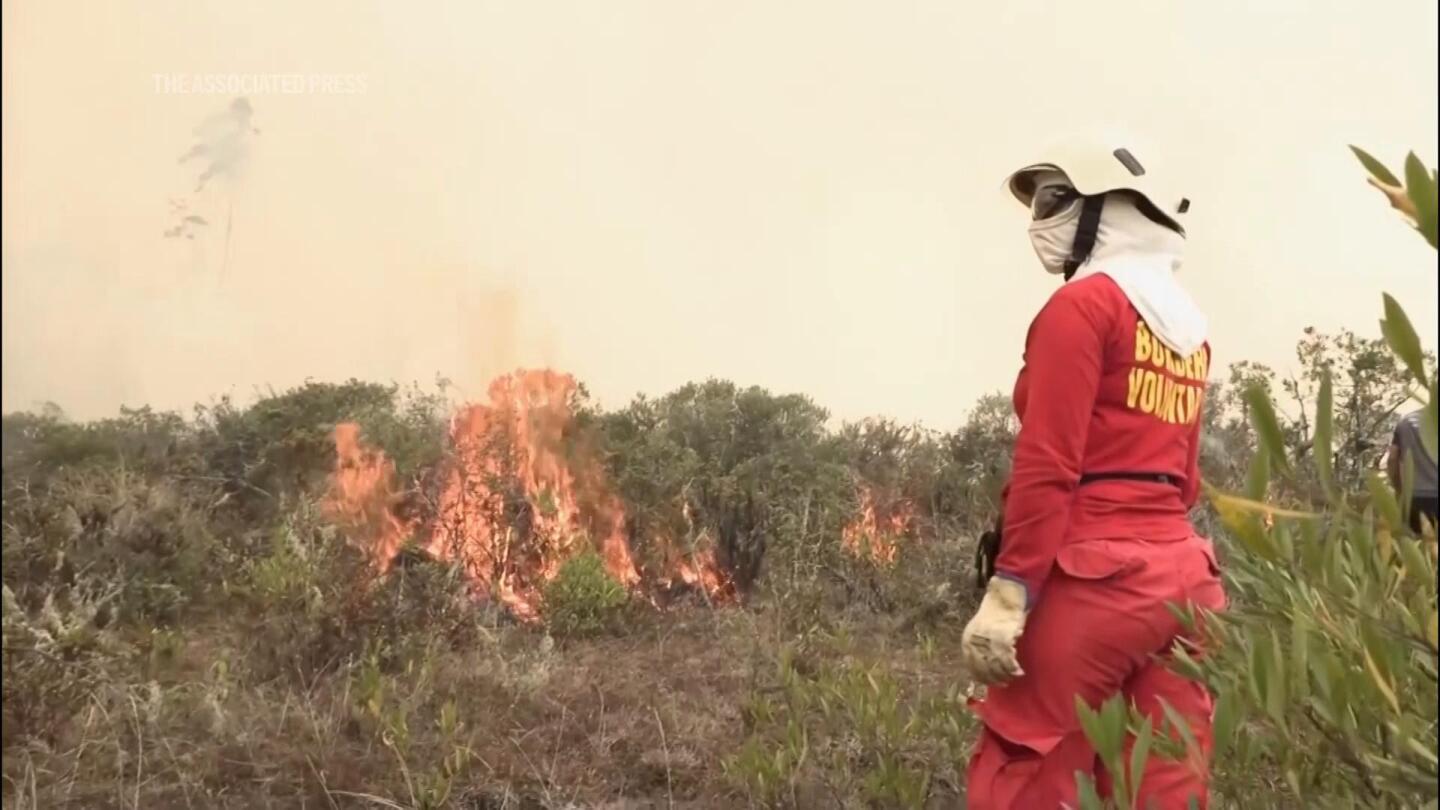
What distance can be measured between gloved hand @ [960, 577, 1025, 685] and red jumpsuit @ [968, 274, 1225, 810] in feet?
0.08

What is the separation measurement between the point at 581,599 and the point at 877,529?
2.73 ft

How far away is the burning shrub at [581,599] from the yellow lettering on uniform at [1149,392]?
52.1 inches

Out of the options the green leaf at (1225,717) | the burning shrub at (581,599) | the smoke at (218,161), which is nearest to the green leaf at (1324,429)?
the green leaf at (1225,717)

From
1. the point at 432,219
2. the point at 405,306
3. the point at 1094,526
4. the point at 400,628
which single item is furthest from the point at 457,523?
the point at 1094,526

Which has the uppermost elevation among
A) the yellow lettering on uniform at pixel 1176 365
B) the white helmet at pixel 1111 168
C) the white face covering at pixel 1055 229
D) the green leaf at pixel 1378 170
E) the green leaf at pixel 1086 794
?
the white helmet at pixel 1111 168

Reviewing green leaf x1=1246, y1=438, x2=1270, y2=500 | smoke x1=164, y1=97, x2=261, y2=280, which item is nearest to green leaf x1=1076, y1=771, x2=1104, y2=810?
green leaf x1=1246, y1=438, x2=1270, y2=500

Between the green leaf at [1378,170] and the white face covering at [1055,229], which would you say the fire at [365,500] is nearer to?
the white face covering at [1055,229]

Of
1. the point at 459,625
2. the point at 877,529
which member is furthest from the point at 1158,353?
the point at 459,625

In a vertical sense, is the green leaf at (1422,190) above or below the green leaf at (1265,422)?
above

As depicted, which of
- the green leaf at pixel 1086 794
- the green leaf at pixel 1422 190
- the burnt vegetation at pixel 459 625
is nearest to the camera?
the green leaf at pixel 1422 190

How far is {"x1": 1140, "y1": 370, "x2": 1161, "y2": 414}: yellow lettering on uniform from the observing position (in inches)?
57.9

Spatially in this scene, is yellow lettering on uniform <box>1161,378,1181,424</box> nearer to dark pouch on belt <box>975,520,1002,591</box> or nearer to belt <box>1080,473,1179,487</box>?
belt <box>1080,473,1179,487</box>

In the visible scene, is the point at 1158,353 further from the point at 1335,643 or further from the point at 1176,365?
the point at 1335,643

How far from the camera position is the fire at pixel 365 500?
218cm
